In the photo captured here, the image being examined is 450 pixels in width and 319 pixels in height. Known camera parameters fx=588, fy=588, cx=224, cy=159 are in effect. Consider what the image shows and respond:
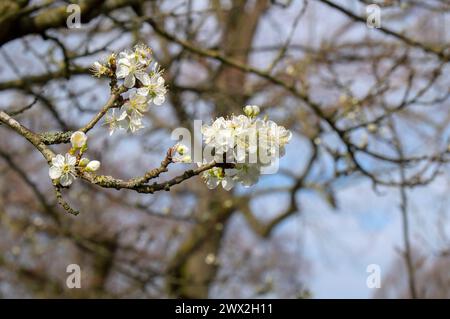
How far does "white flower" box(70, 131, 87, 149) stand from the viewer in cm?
168

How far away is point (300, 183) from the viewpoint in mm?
6633

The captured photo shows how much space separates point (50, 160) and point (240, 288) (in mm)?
6438

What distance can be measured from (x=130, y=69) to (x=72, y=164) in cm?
34

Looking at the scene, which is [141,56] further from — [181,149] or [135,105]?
[181,149]

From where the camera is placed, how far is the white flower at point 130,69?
1790 mm

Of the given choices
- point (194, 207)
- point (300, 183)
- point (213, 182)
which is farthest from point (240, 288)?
point (213, 182)

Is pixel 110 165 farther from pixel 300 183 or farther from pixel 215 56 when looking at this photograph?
pixel 215 56

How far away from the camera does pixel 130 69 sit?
5.88 ft

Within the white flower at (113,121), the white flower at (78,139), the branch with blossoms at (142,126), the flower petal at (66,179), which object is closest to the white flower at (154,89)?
the branch with blossoms at (142,126)

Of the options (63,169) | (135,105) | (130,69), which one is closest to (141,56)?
(130,69)

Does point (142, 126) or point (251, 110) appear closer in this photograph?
point (251, 110)

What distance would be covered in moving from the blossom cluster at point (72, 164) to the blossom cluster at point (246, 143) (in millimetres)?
349

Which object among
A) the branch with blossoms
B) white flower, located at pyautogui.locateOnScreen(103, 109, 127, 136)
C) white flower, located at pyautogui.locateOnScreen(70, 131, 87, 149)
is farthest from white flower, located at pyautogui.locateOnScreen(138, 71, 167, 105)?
white flower, located at pyautogui.locateOnScreen(70, 131, 87, 149)
